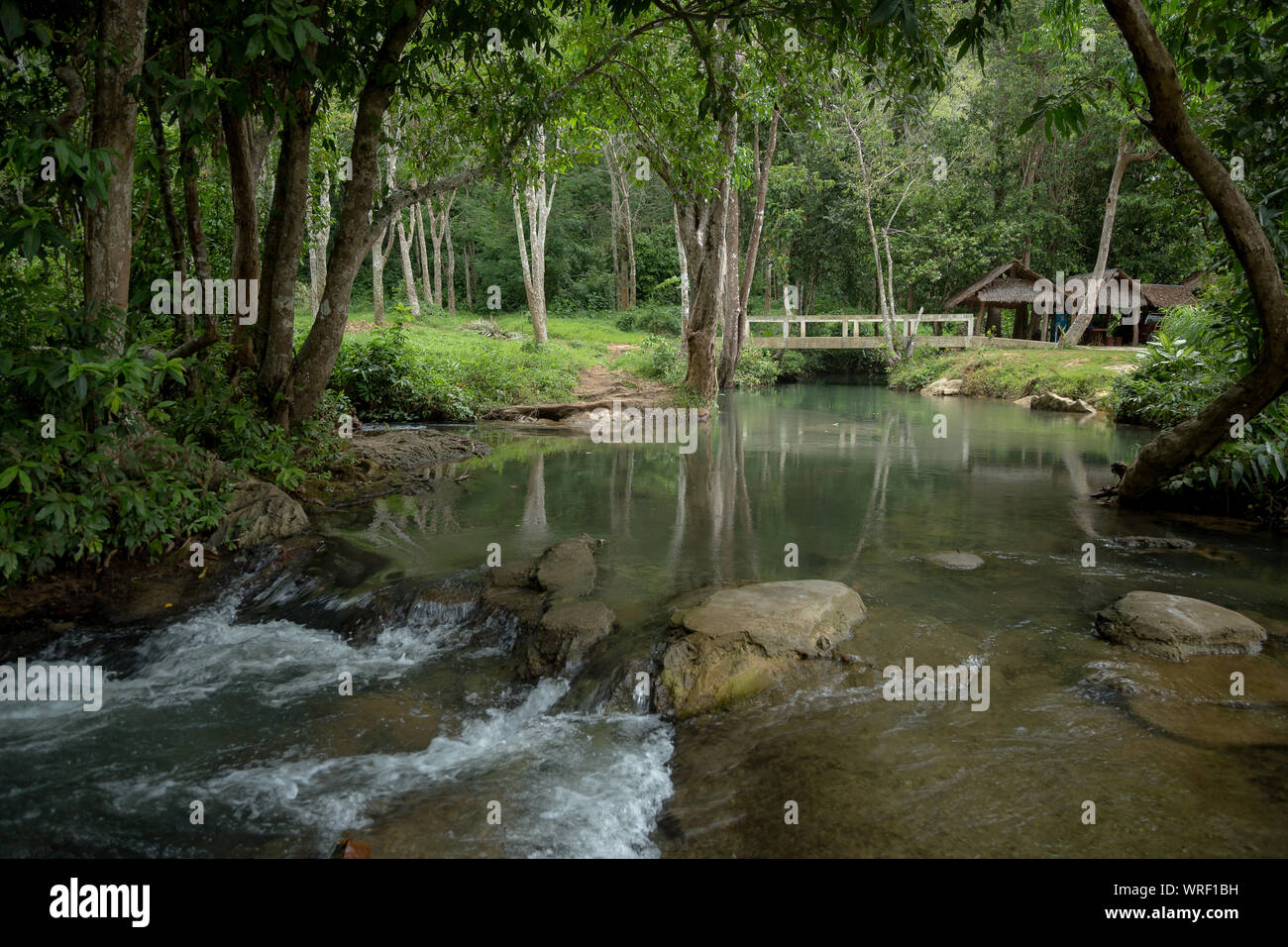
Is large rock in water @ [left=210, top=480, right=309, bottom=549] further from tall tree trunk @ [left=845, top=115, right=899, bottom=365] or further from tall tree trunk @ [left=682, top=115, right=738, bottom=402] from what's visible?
tall tree trunk @ [left=845, top=115, right=899, bottom=365]

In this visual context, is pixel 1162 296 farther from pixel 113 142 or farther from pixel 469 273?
pixel 113 142

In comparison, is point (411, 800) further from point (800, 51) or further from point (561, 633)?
point (800, 51)

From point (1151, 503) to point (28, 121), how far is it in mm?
11049

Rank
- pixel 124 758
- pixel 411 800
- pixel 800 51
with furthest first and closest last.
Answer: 1. pixel 800 51
2. pixel 124 758
3. pixel 411 800

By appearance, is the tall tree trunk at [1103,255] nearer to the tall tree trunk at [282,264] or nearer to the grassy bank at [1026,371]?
the grassy bank at [1026,371]

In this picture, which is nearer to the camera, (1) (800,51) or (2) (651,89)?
(1) (800,51)

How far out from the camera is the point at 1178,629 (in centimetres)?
526

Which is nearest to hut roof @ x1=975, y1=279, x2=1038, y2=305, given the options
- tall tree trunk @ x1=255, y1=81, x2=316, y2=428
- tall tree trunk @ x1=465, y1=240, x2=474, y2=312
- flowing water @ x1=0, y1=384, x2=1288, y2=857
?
tall tree trunk @ x1=465, y1=240, x2=474, y2=312

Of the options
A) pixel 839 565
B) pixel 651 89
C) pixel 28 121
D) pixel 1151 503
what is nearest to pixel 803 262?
pixel 651 89

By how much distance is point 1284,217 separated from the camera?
708 centimetres

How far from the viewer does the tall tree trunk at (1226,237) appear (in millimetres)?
5730

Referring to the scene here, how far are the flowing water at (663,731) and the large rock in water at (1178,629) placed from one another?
170mm

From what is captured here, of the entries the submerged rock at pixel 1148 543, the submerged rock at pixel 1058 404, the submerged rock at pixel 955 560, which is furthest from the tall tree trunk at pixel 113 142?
the submerged rock at pixel 1058 404

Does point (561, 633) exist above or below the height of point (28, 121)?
below
